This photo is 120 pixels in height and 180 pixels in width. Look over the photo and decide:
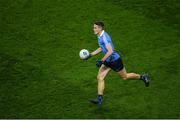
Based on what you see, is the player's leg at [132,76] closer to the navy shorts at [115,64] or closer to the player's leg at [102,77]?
the navy shorts at [115,64]

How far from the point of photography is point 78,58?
12.6 m

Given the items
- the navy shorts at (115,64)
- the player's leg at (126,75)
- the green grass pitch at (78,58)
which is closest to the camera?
the navy shorts at (115,64)

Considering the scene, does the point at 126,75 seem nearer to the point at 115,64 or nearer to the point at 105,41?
the point at 115,64

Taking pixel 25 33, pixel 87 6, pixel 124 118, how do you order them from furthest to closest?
pixel 87 6 < pixel 25 33 < pixel 124 118

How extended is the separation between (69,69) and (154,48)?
2925 mm

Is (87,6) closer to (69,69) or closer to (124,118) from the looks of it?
(69,69)

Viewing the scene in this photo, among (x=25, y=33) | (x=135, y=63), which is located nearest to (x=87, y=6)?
(x=25, y=33)

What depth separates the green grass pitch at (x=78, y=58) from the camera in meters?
9.97

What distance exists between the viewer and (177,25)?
1432 centimetres

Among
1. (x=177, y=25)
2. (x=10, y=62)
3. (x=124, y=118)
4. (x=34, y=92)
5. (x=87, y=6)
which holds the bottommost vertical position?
(x=124, y=118)

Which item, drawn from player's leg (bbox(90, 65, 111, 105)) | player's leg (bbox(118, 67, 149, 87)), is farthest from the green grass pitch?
player's leg (bbox(118, 67, 149, 87))

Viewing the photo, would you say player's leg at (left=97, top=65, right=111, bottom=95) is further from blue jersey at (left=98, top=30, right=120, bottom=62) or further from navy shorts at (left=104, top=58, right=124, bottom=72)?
blue jersey at (left=98, top=30, right=120, bottom=62)

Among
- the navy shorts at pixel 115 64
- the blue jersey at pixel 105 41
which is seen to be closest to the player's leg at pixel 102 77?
the navy shorts at pixel 115 64

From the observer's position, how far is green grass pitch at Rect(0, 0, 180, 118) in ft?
32.7
